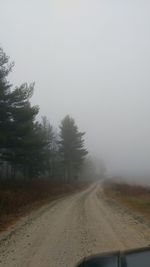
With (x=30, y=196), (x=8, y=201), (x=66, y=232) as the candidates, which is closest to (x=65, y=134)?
(x=30, y=196)

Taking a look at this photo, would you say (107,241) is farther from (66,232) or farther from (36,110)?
(36,110)

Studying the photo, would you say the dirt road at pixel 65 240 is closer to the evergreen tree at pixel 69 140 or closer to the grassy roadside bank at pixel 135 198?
the grassy roadside bank at pixel 135 198

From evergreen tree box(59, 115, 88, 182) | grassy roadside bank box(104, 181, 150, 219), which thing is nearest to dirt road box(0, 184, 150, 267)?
grassy roadside bank box(104, 181, 150, 219)

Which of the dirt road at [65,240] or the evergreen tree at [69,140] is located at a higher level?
the evergreen tree at [69,140]

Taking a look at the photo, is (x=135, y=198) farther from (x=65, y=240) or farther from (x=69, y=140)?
(x=69, y=140)

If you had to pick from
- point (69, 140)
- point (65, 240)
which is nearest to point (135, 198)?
point (65, 240)

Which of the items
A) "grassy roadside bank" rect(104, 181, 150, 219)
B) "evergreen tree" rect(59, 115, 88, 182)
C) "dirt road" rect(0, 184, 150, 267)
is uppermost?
"evergreen tree" rect(59, 115, 88, 182)

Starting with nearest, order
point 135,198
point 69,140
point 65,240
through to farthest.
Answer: point 65,240 < point 135,198 < point 69,140

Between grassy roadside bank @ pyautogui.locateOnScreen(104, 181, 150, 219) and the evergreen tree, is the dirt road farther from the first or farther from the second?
the evergreen tree

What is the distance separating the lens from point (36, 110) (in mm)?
28812

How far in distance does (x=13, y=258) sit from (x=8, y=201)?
575 inches

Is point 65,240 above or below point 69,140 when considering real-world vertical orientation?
below

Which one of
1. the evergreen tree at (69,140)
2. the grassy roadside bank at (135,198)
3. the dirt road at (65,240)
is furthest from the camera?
the evergreen tree at (69,140)

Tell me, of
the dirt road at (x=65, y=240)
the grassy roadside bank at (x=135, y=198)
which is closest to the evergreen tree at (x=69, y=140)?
the grassy roadside bank at (x=135, y=198)
